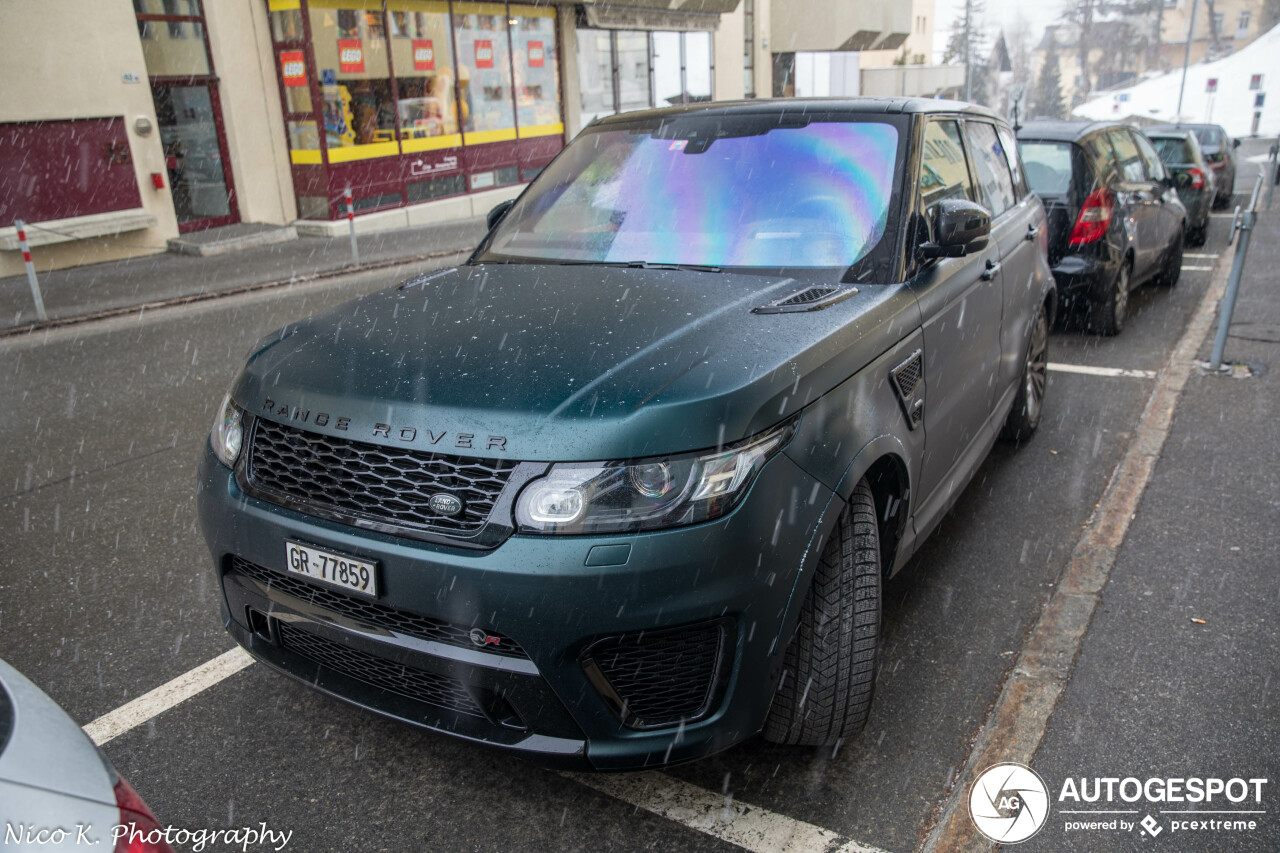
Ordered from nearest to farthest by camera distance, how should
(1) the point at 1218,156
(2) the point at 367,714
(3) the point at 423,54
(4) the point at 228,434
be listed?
1. (2) the point at 367,714
2. (4) the point at 228,434
3. (1) the point at 1218,156
4. (3) the point at 423,54

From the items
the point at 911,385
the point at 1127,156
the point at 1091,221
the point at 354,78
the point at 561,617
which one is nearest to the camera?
the point at 561,617

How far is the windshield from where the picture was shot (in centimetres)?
333

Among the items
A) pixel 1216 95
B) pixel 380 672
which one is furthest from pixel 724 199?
pixel 1216 95

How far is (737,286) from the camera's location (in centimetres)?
305

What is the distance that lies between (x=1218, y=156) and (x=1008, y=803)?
690 inches

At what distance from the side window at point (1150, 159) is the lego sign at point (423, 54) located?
500 inches

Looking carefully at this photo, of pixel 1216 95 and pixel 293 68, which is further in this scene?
pixel 1216 95

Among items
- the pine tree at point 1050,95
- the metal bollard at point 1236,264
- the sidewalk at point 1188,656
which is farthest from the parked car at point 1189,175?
the pine tree at point 1050,95

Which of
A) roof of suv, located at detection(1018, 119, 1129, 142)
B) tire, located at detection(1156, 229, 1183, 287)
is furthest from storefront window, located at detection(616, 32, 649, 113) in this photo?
roof of suv, located at detection(1018, 119, 1129, 142)

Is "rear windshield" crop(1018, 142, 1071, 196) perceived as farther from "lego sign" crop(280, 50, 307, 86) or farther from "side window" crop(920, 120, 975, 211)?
"lego sign" crop(280, 50, 307, 86)

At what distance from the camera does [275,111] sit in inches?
636

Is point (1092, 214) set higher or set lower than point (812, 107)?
lower

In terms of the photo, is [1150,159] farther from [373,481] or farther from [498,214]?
[373,481]

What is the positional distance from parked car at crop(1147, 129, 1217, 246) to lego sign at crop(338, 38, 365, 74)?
12450 millimetres
